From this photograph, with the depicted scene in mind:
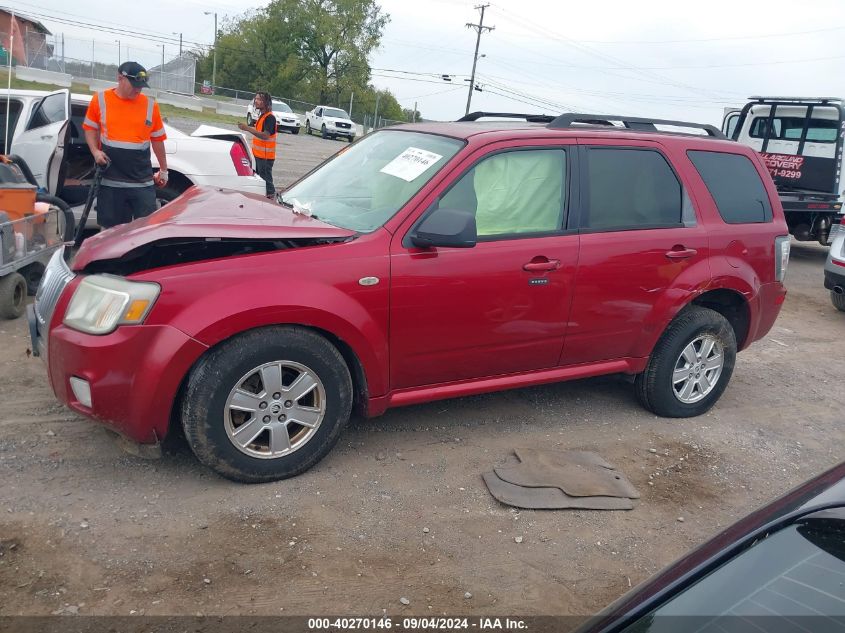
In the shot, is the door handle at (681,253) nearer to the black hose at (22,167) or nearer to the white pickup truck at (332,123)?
the black hose at (22,167)

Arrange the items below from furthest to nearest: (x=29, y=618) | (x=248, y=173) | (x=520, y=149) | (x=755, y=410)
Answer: (x=248, y=173) < (x=755, y=410) < (x=520, y=149) < (x=29, y=618)

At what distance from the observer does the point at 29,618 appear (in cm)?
269

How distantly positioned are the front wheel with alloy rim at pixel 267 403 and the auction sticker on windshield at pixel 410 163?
1153 mm

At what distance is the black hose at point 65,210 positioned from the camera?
6.87m

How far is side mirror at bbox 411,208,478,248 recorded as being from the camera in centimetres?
377

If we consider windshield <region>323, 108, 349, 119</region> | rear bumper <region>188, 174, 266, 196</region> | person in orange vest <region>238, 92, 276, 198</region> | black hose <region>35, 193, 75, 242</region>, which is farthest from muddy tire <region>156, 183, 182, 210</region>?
windshield <region>323, 108, 349, 119</region>

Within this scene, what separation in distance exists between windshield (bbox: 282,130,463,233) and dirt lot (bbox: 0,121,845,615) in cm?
133

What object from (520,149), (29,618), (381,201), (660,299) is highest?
(520,149)

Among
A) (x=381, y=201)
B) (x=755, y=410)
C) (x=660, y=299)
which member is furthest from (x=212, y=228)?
(x=755, y=410)

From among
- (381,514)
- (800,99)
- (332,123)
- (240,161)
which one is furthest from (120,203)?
(332,123)

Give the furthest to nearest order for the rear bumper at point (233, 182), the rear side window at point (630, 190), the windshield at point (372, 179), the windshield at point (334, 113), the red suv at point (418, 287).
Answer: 1. the windshield at point (334, 113)
2. the rear bumper at point (233, 182)
3. the rear side window at point (630, 190)
4. the windshield at point (372, 179)
5. the red suv at point (418, 287)

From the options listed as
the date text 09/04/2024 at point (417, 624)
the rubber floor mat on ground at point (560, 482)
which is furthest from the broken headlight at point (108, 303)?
the rubber floor mat on ground at point (560, 482)

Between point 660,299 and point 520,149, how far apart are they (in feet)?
4.35

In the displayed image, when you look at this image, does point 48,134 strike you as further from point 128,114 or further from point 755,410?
point 755,410
